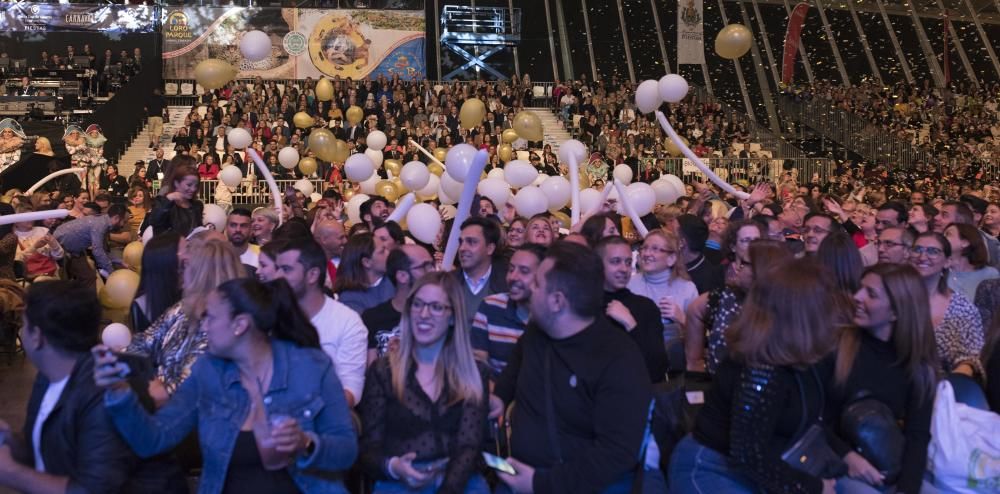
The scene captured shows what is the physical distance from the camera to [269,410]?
3.03 meters

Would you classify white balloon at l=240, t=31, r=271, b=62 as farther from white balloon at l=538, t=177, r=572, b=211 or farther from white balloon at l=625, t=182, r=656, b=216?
white balloon at l=625, t=182, r=656, b=216

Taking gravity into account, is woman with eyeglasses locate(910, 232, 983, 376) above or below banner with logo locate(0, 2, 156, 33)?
below

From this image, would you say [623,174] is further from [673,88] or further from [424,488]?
[424,488]

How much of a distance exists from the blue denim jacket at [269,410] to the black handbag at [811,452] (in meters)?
1.29

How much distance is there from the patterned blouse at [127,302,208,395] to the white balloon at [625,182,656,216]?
5.42 m

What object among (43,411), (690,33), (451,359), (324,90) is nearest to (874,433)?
(451,359)

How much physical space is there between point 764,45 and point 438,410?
86.4 feet

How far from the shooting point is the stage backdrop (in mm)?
23812

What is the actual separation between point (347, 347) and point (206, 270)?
22.4 inches

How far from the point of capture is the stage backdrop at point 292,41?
23.8 meters

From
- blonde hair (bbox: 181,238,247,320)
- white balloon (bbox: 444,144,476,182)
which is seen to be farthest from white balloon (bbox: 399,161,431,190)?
blonde hair (bbox: 181,238,247,320)

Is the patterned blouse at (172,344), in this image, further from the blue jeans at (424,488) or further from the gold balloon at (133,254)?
the gold balloon at (133,254)

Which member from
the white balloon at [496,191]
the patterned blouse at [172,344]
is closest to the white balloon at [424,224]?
the white balloon at [496,191]

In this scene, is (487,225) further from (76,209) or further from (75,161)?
(75,161)
